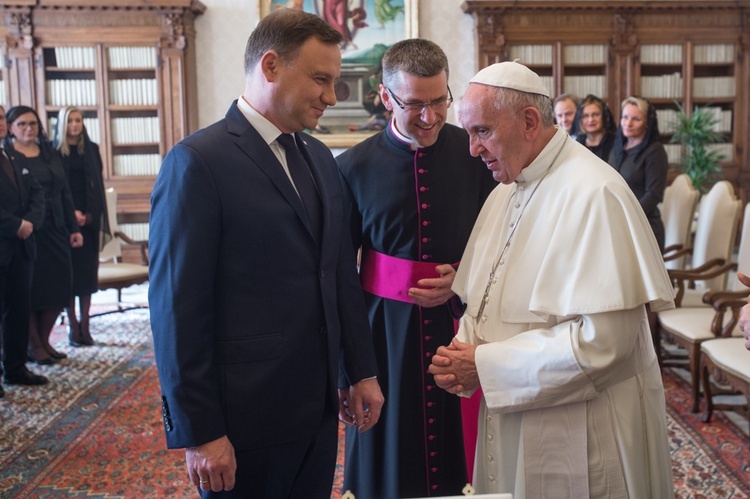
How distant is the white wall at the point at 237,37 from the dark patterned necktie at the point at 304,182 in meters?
6.71

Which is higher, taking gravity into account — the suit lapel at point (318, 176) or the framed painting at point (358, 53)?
the framed painting at point (358, 53)

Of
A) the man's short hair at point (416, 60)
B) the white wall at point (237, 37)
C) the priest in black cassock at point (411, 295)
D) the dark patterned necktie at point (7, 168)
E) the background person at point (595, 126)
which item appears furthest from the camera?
the white wall at point (237, 37)

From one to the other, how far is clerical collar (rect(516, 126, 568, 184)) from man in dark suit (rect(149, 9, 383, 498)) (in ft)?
1.51

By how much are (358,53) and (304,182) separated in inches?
269

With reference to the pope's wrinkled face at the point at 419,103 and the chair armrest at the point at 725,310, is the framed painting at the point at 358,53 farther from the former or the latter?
the pope's wrinkled face at the point at 419,103

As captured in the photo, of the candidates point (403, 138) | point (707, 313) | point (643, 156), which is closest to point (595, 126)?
point (643, 156)

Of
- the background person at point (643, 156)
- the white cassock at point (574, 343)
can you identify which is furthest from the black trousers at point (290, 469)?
the background person at point (643, 156)

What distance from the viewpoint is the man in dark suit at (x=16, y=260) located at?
4605 mm

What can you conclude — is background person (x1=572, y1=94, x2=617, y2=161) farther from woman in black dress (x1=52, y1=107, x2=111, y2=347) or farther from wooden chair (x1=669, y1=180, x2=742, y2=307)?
woman in black dress (x1=52, y1=107, x2=111, y2=347)

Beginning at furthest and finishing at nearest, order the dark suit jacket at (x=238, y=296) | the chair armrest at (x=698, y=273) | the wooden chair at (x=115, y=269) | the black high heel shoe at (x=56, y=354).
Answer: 1. the wooden chair at (x=115, y=269)
2. the black high heel shoe at (x=56, y=354)
3. the chair armrest at (x=698, y=273)
4. the dark suit jacket at (x=238, y=296)

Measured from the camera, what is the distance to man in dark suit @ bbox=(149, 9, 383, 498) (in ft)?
5.01

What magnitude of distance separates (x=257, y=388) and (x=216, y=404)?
100 mm

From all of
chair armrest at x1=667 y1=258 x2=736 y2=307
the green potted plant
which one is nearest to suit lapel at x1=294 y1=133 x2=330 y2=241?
chair armrest at x1=667 y1=258 x2=736 y2=307

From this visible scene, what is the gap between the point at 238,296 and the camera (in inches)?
62.9
